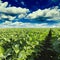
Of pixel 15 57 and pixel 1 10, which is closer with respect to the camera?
pixel 15 57

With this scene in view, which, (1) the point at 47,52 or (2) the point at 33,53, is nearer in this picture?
(2) the point at 33,53

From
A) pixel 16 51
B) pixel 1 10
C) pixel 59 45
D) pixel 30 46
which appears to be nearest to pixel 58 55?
pixel 59 45

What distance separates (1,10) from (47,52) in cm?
716

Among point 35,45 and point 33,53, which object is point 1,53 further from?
point 35,45

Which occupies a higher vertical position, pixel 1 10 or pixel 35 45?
pixel 1 10

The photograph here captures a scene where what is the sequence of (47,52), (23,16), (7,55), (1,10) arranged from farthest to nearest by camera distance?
(23,16) → (1,10) → (47,52) → (7,55)

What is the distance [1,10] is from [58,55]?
8290 mm

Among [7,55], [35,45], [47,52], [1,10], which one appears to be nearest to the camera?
[7,55]

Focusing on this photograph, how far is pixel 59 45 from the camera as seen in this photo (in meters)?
6.21

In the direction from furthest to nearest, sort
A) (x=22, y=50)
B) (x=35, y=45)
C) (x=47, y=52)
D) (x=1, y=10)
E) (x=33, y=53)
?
(x=1, y=10), (x=47, y=52), (x=35, y=45), (x=33, y=53), (x=22, y=50)

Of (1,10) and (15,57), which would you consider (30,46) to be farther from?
(1,10)

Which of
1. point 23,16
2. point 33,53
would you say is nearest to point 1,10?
point 23,16

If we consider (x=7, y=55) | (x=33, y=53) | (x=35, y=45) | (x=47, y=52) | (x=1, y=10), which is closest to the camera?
(x=7, y=55)

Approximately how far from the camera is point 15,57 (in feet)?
18.5
